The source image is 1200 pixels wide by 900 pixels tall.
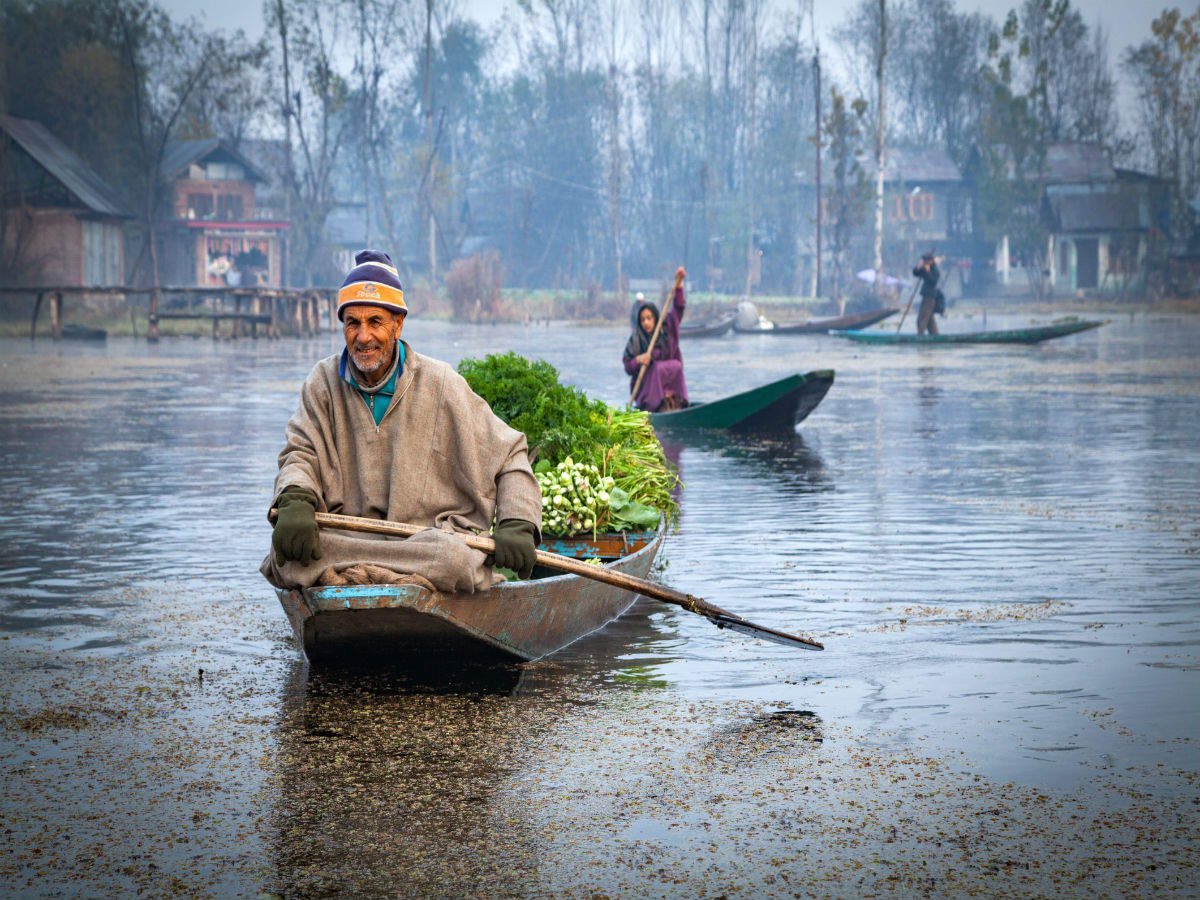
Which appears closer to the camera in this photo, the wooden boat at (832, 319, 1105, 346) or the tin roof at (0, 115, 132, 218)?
the wooden boat at (832, 319, 1105, 346)

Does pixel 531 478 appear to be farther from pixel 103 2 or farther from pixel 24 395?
pixel 103 2

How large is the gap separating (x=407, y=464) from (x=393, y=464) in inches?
2.4

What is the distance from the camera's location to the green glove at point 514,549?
243 inches

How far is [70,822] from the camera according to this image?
496 centimetres

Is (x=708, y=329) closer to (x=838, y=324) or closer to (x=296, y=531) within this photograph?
(x=838, y=324)

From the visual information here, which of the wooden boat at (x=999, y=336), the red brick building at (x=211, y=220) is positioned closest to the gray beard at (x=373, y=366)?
the wooden boat at (x=999, y=336)

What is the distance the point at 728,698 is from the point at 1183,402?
16.8m

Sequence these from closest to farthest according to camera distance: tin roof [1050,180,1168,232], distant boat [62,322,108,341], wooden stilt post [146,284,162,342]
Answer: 1. wooden stilt post [146,284,162,342]
2. distant boat [62,322,108,341]
3. tin roof [1050,180,1168,232]

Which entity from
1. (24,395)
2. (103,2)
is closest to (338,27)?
(103,2)

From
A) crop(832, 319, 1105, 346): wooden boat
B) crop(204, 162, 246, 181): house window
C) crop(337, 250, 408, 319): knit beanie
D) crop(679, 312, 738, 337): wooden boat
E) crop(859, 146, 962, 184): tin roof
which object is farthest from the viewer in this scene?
crop(859, 146, 962, 184): tin roof

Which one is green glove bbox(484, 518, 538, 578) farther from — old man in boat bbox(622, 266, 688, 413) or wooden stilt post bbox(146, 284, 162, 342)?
wooden stilt post bbox(146, 284, 162, 342)

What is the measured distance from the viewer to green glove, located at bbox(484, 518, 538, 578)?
6.18m

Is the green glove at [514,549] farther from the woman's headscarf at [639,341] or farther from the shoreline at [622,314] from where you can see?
the shoreline at [622,314]

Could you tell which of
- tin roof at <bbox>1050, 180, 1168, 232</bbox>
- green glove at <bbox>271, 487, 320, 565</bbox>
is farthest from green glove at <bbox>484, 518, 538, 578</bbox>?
tin roof at <bbox>1050, 180, 1168, 232</bbox>
